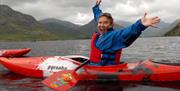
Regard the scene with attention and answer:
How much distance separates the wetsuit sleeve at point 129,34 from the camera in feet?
33.8

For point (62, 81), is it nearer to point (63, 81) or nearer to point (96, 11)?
point (63, 81)

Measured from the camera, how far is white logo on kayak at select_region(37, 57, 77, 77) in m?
14.5

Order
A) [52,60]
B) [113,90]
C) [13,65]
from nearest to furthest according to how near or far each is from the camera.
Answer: [113,90] < [52,60] < [13,65]

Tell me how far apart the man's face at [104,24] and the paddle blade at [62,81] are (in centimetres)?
215

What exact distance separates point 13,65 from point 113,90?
7.17 meters

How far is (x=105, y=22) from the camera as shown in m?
11.9

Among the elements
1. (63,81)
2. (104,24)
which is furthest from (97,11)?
(63,81)

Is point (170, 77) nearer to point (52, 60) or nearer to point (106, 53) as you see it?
point (106, 53)

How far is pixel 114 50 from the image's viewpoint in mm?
12359

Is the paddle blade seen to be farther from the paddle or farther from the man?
the man

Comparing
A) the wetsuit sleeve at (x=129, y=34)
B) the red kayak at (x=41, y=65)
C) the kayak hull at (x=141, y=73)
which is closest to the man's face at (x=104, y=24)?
the wetsuit sleeve at (x=129, y=34)

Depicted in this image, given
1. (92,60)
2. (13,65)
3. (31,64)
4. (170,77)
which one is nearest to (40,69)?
(31,64)

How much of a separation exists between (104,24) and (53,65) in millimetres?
4350

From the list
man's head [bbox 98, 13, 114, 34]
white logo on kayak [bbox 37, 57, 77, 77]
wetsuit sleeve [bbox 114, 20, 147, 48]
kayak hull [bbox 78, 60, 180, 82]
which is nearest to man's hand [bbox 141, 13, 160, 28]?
wetsuit sleeve [bbox 114, 20, 147, 48]
